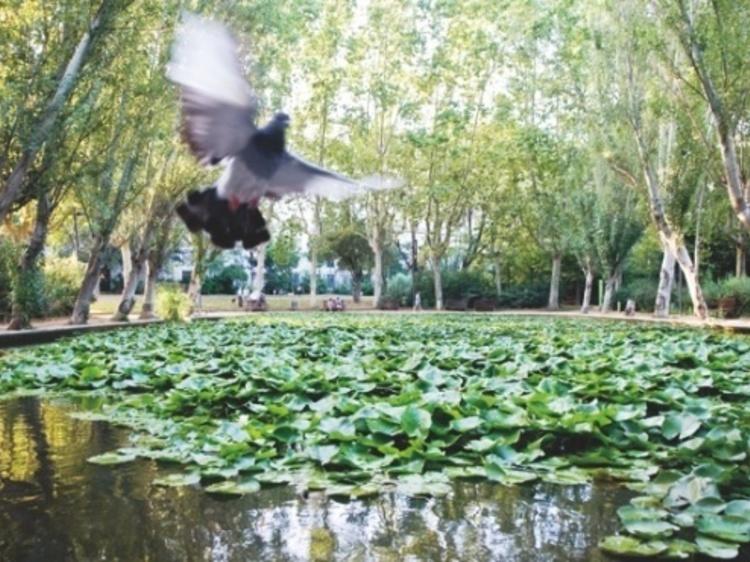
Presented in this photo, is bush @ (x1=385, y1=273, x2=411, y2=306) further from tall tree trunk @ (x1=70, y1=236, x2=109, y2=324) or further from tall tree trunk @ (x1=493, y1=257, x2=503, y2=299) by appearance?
tall tree trunk @ (x1=70, y1=236, x2=109, y2=324)

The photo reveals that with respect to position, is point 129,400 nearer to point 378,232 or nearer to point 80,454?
point 80,454

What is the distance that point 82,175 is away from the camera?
520 inches

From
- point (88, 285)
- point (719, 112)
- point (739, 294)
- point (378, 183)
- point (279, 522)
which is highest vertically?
point (719, 112)

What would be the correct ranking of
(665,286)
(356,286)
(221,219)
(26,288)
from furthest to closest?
(356,286), (665,286), (26,288), (221,219)

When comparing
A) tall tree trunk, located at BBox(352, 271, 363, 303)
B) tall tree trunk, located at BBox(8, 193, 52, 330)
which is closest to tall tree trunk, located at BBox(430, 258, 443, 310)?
tall tree trunk, located at BBox(352, 271, 363, 303)

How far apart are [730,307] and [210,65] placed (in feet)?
77.0

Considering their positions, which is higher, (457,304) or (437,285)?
(437,285)

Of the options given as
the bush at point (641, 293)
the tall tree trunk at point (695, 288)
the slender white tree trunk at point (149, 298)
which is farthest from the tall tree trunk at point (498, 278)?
the slender white tree trunk at point (149, 298)

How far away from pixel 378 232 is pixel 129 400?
24.7 meters

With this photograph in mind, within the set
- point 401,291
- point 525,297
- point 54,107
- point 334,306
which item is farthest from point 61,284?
point 525,297

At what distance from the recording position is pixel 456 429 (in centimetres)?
376

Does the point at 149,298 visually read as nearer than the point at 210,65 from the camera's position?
No

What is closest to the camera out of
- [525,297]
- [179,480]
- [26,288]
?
[179,480]

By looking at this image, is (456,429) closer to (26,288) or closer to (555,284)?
(26,288)
